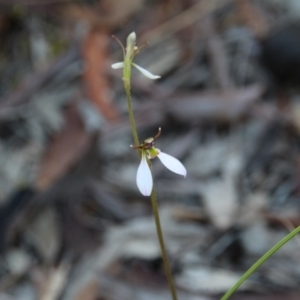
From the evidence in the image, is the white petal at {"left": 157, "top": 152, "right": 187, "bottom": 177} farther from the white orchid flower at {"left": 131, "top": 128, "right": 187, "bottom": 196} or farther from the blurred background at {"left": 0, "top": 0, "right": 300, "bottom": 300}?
the blurred background at {"left": 0, "top": 0, "right": 300, "bottom": 300}

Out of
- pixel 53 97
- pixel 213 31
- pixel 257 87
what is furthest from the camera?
pixel 213 31

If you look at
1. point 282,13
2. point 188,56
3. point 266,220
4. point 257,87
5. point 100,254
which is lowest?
point 100,254

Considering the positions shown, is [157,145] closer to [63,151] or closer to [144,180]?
[63,151]

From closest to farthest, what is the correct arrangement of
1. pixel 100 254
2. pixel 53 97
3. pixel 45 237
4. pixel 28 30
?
pixel 100 254 → pixel 45 237 → pixel 53 97 → pixel 28 30

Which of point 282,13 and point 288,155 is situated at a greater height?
point 282,13

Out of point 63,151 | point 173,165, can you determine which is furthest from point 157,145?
point 173,165

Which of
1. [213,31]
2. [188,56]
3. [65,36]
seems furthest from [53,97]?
[213,31]

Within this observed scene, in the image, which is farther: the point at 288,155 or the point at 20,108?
the point at 20,108

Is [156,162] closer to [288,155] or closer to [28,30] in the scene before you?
[288,155]

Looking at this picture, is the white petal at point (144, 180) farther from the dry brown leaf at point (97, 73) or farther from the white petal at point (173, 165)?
the dry brown leaf at point (97, 73)
